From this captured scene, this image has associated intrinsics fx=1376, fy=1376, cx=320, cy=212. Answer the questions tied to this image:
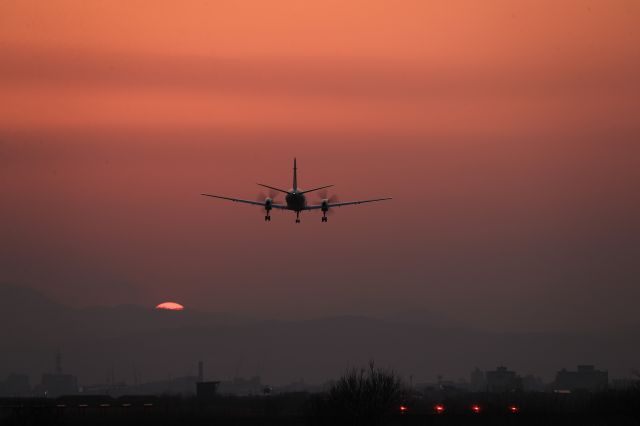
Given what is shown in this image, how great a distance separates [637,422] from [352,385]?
1602 inches

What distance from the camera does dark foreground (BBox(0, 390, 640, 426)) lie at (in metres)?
138

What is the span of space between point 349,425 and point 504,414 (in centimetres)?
3529

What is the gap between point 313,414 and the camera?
460 feet

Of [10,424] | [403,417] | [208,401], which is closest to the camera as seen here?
[10,424]

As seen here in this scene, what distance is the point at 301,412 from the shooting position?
16612 centimetres

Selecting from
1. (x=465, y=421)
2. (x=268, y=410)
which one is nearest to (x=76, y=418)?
(x=268, y=410)

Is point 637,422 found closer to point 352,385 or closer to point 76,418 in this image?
point 352,385

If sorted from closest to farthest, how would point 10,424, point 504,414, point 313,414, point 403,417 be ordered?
point 10,424
point 313,414
point 403,417
point 504,414

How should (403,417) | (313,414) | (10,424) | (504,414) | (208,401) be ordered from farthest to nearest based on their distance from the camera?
(208,401) → (504,414) → (403,417) → (313,414) → (10,424)

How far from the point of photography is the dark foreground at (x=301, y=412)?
137625 millimetres

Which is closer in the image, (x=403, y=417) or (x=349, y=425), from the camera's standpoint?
(x=349, y=425)

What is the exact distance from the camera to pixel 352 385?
5404 inches

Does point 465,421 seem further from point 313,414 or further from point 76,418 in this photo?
point 76,418

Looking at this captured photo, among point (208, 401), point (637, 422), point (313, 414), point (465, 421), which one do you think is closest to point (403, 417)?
point (465, 421)
